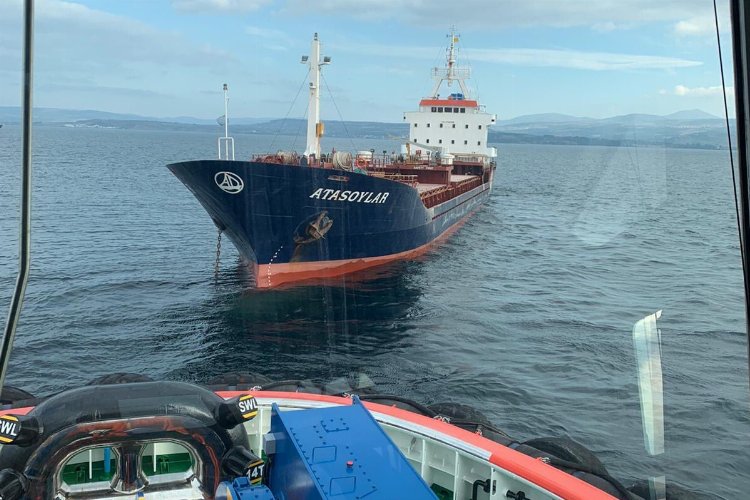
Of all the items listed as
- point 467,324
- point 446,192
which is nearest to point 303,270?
point 467,324

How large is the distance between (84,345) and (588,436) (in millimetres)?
8776

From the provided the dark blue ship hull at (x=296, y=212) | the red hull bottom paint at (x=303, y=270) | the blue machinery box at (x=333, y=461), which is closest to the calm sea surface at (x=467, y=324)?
the red hull bottom paint at (x=303, y=270)

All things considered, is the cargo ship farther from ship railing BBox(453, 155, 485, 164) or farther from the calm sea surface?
ship railing BBox(453, 155, 485, 164)

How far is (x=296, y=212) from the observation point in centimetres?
1550

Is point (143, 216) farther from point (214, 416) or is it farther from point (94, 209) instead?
point (214, 416)

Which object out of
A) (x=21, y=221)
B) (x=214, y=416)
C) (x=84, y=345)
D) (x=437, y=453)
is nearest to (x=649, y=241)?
(x=84, y=345)

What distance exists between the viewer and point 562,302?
1459 cm

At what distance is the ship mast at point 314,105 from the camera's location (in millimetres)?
18484

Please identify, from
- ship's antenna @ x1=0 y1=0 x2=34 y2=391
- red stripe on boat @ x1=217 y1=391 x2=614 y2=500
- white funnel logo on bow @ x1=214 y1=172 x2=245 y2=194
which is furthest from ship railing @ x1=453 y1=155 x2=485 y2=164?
ship's antenna @ x1=0 y1=0 x2=34 y2=391

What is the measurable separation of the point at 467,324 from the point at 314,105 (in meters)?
8.88

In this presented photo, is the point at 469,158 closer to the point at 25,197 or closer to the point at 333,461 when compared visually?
the point at 333,461

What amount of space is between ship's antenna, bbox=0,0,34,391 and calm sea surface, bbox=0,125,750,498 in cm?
208

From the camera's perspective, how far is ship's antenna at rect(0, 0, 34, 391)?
1412mm

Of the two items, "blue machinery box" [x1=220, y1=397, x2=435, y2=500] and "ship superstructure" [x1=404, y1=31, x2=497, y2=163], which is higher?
"ship superstructure" [x1=404, y1=31, x2=497, y2=163]
